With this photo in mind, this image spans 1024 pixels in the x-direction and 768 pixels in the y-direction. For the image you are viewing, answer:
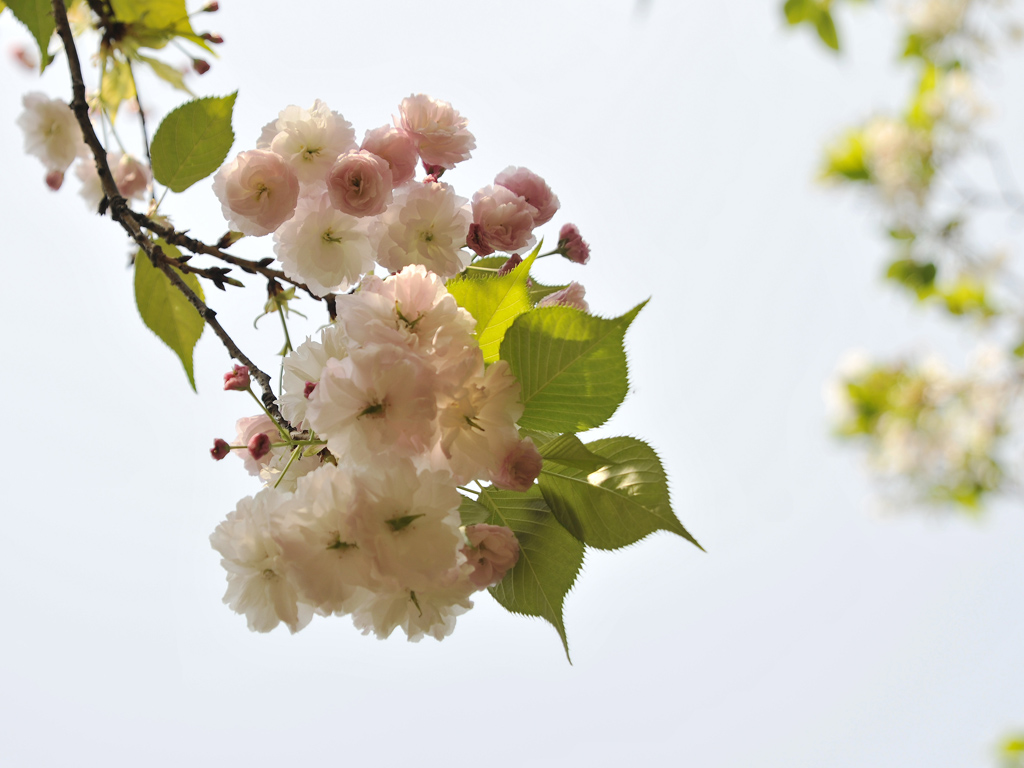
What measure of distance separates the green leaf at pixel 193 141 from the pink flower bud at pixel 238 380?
0.78ft

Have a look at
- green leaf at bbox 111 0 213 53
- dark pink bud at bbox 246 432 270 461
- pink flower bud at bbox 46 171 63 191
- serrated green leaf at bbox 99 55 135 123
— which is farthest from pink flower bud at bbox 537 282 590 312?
pink flower bud at bbox 46 171 63 191

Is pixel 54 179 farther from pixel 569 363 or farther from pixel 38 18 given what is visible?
pixel 569 363

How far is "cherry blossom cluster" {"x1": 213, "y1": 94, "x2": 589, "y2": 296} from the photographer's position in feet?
1.41

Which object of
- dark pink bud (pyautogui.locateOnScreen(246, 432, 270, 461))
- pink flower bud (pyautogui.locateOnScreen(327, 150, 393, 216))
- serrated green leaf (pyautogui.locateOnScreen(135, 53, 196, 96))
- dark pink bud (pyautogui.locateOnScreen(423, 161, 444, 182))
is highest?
serrated green leaf (pyautogui.locateOnScreen(135, 53, 196, 96))

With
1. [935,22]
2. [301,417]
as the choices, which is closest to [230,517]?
[301,417]

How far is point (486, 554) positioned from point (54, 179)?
87 centimetres

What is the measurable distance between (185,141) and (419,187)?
0.80 feet

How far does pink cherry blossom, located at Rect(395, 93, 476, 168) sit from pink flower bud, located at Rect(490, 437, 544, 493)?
0.82 ft

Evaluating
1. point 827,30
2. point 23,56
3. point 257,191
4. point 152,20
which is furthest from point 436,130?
point 23,56

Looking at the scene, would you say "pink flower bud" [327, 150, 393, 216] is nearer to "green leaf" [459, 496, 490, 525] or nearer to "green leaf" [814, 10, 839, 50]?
"green leaf" [459, 496, 490, 525]

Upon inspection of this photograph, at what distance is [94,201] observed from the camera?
0.89 m

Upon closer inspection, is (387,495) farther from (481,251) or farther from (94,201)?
(94,201)

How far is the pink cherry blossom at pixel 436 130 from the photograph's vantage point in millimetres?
481

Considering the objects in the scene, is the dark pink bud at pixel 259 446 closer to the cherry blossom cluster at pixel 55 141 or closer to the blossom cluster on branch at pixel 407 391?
the blossom cluster on branch at pixel 407 391
